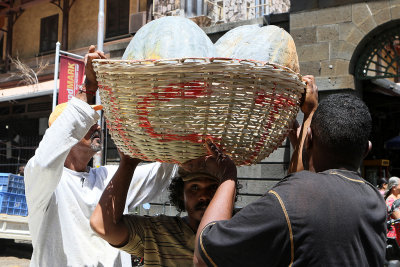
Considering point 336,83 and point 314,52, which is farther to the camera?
point 314,52

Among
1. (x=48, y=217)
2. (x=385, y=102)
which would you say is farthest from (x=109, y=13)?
(x=48, y=217)

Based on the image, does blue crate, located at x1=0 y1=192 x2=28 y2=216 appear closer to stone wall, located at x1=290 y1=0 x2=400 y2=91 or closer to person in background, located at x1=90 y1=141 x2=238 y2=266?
stone wall, located at x1=290 y1=0 x2=400 y2=91

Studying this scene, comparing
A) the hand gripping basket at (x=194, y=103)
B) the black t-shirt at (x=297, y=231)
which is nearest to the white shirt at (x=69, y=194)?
the hand gripping basket at (x=194, y=103)

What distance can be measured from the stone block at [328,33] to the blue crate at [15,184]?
22.2 feet

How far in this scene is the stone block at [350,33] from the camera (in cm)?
799

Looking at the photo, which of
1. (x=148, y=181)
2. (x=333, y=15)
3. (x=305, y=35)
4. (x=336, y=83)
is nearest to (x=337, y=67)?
(x=336, y=83)

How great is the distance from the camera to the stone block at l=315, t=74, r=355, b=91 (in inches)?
314

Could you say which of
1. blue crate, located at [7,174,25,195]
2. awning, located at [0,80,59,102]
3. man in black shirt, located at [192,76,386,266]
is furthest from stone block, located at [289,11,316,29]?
awning, located at [0,80,59,102]

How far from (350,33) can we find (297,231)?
7.44m

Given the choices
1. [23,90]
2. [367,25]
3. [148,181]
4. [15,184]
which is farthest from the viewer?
[23,90]

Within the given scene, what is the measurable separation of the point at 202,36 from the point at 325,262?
1063 mm

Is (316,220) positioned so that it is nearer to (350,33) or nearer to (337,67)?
(337,67)

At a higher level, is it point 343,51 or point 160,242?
point 343,51

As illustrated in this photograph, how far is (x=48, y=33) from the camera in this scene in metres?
17.5
